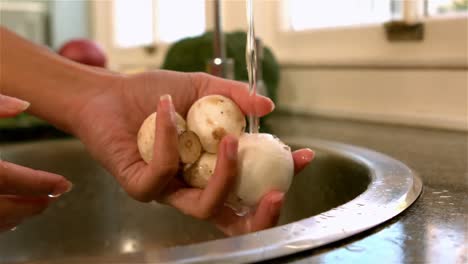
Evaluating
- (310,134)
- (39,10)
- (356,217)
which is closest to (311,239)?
(356,217)

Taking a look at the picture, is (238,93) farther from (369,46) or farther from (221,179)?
(369,46)

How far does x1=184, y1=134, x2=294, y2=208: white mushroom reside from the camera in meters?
0.43

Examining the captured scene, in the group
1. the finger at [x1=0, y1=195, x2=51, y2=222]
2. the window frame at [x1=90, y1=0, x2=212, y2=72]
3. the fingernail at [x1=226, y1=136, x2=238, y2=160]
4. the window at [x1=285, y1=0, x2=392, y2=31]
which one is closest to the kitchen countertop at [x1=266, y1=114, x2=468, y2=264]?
the fingernail at [x1=226, y1=136, x2=238, y2=160]

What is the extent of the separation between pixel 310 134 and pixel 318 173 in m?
0.15

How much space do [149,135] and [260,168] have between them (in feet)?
0.38

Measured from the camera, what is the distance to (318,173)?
708 millimetres

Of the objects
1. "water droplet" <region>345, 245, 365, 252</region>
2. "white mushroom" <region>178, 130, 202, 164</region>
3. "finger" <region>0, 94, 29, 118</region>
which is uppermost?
"finger" <region>0, 94, 29, 118</region>

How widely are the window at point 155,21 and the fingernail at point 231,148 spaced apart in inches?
40.5

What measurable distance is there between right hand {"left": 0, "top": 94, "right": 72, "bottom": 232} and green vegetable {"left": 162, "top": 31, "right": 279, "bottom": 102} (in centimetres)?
34

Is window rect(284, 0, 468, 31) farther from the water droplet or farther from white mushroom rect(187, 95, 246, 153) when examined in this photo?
the water droplet

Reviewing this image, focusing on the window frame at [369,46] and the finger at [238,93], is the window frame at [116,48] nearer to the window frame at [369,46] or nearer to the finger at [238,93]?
the window frame at [369,46]

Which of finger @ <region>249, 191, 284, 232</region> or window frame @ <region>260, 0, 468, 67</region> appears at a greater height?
window frame @ <region>260, 0, 468, 67</region>

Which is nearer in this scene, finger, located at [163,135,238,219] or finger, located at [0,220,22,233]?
finger, located at [163,135,238,219]

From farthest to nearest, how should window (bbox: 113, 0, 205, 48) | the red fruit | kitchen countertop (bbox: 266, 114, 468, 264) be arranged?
1. window (bbox: 113, 0, 205, 48)
2. the red fruit
3. kitchen countertop (bbox: 266, 114, 468, 264)
